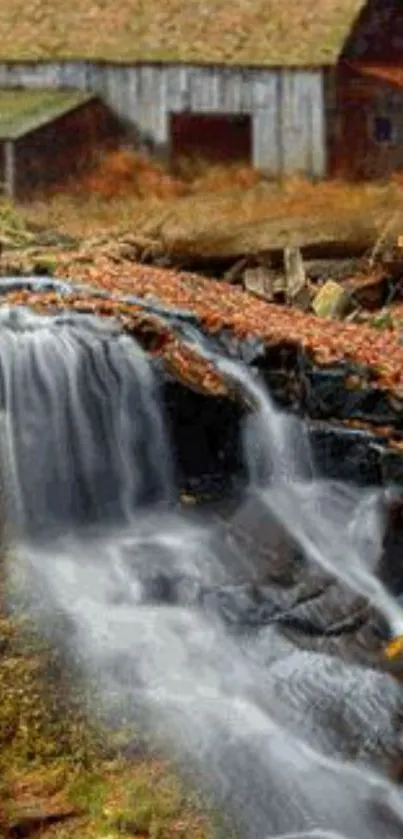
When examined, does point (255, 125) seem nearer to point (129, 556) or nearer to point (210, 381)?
point (210, 381)

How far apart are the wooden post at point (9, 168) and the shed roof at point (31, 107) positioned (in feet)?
0.81

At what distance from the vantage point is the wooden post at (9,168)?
1073 inches

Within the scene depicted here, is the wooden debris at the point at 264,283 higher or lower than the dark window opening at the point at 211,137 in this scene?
lower

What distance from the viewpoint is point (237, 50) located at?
28.9m

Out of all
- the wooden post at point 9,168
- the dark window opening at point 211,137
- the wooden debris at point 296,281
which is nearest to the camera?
the wooden debris at point 296,281

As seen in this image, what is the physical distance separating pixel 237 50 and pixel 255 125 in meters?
1.59

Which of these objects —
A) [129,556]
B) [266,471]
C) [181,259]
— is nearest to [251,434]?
[266,471]

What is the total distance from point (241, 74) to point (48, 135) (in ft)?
13.7

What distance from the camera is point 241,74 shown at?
94.4ft

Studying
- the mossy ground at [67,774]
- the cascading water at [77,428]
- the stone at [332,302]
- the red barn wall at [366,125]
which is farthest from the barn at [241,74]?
the mossy ground at [67,774]

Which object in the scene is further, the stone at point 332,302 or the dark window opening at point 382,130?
the dark window opening at point 382,130

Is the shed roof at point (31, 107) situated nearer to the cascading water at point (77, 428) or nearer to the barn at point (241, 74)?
the barn at point (241, 74)

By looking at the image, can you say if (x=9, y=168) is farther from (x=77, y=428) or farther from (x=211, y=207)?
(x=77, y=428)

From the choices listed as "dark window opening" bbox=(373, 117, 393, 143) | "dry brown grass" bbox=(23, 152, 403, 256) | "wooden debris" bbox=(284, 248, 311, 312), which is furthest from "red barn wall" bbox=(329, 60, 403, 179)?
"wooden debris" bbox=(284, 248, 311, 312)
